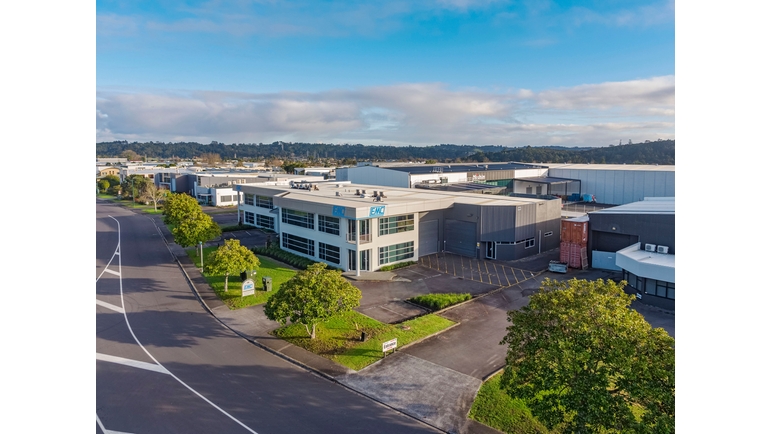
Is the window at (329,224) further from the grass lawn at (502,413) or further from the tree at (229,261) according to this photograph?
the grass lawn at (502,413)

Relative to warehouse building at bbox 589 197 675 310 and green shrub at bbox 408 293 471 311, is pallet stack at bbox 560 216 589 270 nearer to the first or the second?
warehouse building at bbox 589 197 675 310

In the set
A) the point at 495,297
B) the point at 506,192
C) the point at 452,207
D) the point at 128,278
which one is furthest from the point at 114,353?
the point at 506,192

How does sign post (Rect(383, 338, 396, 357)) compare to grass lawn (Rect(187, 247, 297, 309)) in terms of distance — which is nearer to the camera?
sign post (Rect(383, 338, 396, 357))

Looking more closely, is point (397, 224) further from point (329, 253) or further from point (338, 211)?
point (329, 253)

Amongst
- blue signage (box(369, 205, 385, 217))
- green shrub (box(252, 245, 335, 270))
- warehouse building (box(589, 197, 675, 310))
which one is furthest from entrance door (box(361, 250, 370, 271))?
warehouse building (box(589, 197, 675, 310))

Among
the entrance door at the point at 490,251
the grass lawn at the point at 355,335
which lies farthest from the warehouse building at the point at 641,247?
the grass lawn at the point at 355,335

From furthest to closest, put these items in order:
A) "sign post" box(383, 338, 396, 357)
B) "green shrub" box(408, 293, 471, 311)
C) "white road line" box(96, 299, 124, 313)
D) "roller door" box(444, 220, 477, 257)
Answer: "roller door" box(444, 220, 477, 257) → "green shrub" box(408, 293, 471, 311) → "white road line" box(96, 299, 124, 313) → "sign post" box(383, 338, 396, 357)

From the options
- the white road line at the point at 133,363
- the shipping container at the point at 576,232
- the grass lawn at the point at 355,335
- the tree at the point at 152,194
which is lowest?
the white road line at the point at 133,363
